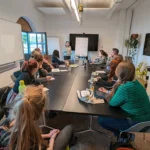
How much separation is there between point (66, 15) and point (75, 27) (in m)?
0.76

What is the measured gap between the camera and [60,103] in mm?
1538

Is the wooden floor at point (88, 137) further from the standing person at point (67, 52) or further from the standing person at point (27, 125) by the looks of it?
the standing person at point (67, 52)

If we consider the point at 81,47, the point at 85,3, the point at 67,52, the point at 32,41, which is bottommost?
the point at 67,52

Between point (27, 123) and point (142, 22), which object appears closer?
point (27, 123)

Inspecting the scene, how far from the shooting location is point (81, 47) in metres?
6.97

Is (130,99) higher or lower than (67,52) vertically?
lower

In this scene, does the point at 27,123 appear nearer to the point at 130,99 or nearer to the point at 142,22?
the point at 130,99

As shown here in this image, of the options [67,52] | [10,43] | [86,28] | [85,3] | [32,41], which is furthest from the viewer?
[86,28]

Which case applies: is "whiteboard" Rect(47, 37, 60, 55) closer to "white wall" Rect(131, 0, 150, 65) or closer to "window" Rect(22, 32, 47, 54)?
"window" Rect(22, 32, 47, 54)

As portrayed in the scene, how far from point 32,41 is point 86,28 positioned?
2949 mm

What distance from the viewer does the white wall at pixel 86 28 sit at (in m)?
6.84

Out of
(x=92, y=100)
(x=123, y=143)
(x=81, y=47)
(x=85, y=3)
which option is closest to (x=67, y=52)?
(x=81, y=47)

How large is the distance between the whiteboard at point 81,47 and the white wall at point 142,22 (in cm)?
239

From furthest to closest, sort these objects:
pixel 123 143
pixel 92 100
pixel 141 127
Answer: pixel 92 100 < pixel 123 143 < pixel 141 127
